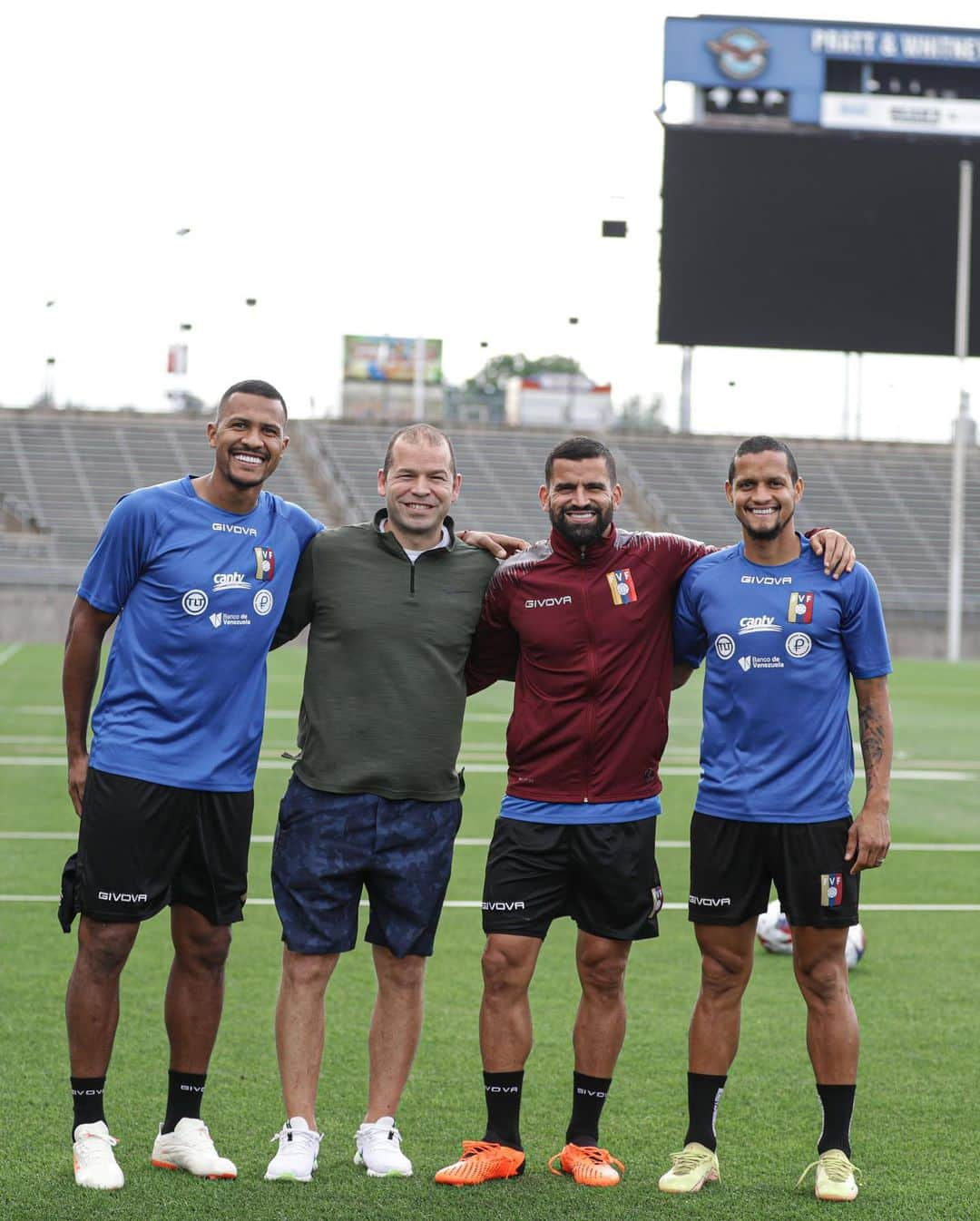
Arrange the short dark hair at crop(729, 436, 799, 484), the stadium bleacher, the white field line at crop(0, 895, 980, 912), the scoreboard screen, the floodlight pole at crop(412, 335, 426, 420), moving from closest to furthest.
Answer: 1. the short dark hair at crop(729, 436, 799, 484)
2. the white field line at crop(0, 895, 980, 912)
3. the scoreboard screen
4. the stadium bleacher
5. the floodlight pole at crop(412, 335, 426, 420)

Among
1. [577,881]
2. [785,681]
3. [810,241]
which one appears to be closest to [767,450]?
[785,681]

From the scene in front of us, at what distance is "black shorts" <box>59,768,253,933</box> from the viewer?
429 cm

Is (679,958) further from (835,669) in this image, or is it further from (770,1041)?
(835,669)

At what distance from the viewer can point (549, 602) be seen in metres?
4.55

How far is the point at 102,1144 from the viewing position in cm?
420

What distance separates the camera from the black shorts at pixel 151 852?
429 cm

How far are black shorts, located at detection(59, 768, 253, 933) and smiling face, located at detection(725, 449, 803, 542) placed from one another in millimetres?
1600

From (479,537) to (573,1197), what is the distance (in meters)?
1.89

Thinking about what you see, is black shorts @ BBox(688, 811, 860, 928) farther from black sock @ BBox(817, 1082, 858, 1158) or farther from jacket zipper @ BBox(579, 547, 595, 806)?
black sock @ BBox(817, 1082, 858, 1158)

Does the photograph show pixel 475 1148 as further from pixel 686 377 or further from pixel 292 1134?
pixel 686 377

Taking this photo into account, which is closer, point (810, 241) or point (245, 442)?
point (245, 442)

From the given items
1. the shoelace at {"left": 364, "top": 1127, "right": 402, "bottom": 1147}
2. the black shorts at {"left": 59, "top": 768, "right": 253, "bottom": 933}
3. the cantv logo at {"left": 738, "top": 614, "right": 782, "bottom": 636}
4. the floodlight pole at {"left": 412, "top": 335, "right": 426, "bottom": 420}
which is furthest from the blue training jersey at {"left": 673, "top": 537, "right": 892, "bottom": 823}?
the floodlight pole at {"left": 412, "top": 335, "right": 426, "bottom": 420}

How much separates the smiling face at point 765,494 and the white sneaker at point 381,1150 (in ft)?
6.21

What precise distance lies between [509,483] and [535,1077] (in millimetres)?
38301
